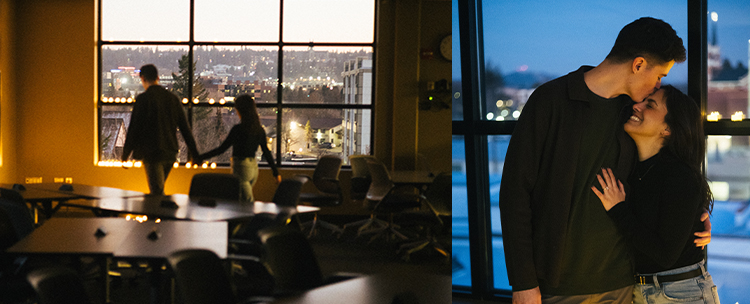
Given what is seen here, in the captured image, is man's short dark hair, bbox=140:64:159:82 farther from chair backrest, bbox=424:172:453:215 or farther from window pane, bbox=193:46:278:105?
chair backrest, bbox=424:172:453:215

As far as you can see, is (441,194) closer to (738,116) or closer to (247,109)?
(247,109)

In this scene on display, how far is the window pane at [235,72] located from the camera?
0.83 meters

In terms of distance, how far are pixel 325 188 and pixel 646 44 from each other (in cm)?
97

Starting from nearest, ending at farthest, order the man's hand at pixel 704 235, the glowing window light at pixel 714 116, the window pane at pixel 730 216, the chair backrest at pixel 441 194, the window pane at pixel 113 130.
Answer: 1. the chair backrest at pixel 441 194
2. the window pane at pixel 113 130
3. the man's hand at pixel 704 235
4. the glowing window light at pixel 714 116
5. the window pane at pixel 730 216

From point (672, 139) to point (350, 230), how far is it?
1.27 meters

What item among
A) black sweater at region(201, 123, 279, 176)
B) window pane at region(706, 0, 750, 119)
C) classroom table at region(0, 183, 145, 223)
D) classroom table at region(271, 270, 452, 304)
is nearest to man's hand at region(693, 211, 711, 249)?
window pane at region(706, 0, 750, 119)

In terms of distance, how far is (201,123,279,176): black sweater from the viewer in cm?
80

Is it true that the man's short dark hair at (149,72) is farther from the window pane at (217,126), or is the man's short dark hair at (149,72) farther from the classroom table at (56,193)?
the classroom table at (56,193)

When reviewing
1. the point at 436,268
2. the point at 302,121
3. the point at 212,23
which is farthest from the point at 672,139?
the point at 212,23

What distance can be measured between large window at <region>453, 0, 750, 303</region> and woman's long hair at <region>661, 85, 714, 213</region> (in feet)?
0.98

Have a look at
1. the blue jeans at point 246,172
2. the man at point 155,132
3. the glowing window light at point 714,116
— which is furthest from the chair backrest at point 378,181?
the glowing window light at point 714,116

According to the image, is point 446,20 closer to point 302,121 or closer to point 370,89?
point 370,89

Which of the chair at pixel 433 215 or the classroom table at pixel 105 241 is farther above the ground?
the chair at pixel 433 215

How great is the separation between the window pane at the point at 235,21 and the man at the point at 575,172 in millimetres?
635
